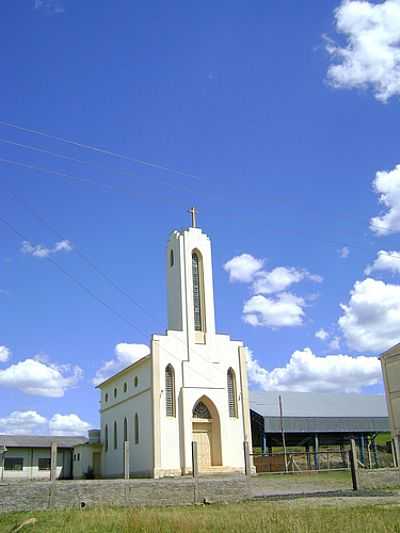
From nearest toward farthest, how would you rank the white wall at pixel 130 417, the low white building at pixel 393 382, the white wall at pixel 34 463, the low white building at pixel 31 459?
the white wall at pixel 130 417 < the low white building at pixel 393 382 < the white wall at pixel 34 463 < the low white building at pixel 31 459

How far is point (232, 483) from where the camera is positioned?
18844 millimetres

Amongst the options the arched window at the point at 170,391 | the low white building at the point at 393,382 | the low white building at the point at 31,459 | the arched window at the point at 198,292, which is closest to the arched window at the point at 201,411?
the arched window at the point at 170,391

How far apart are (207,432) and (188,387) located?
9.28 ft

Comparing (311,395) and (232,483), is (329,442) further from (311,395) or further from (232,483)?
(232,483)

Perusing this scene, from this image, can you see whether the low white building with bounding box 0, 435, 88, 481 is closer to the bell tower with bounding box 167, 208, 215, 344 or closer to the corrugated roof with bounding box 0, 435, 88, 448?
the corrugated roof with bounding box 0, 435, 88, 448

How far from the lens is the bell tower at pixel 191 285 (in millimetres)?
33562

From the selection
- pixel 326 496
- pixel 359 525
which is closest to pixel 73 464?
pixel 326 496

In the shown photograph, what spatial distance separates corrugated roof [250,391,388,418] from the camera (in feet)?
143

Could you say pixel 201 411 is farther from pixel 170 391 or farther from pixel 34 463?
pixel 34 463

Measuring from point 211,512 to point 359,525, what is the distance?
4660 millimetres

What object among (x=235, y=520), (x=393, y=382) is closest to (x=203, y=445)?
(x=393, y=382)

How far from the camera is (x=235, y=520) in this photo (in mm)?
12086

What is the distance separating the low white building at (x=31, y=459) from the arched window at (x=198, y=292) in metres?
19.0

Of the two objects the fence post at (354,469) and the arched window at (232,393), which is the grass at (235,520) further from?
the arched window at (232,393)
